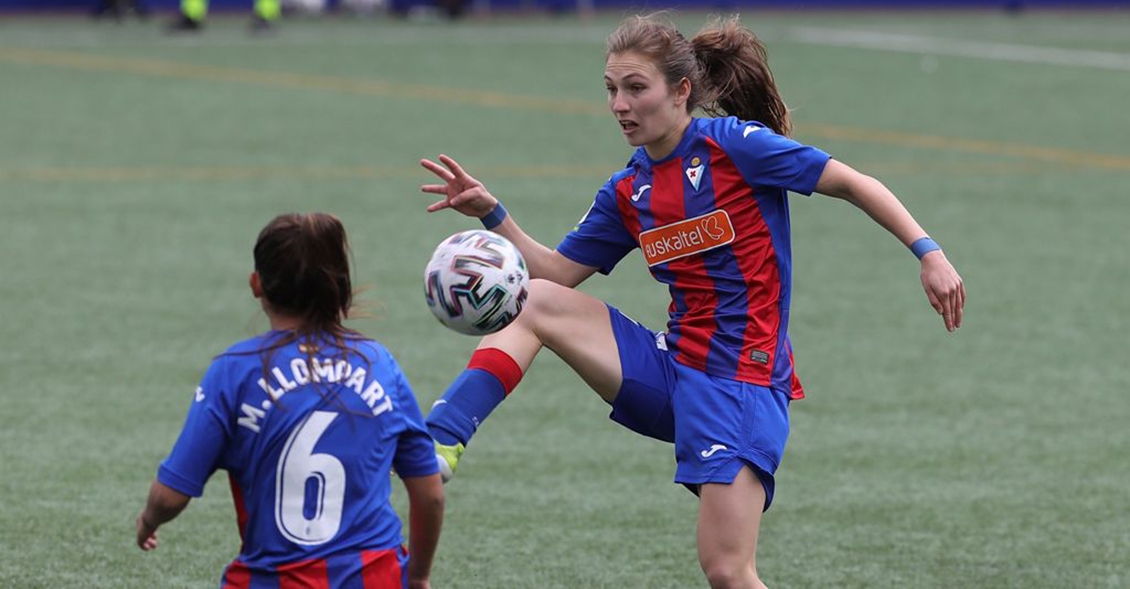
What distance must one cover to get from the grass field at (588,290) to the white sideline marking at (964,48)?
2.27 m

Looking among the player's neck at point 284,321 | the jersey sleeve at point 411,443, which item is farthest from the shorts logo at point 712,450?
the player's neck at point 284,321

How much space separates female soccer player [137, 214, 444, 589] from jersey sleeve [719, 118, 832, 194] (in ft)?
4.87

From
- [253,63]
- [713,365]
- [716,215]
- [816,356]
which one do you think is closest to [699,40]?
[716,215]

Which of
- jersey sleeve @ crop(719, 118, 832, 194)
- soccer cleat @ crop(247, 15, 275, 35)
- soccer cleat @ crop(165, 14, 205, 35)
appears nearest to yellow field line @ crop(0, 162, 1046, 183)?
jersey sleeve @ crop(719, 118, 832, 194)

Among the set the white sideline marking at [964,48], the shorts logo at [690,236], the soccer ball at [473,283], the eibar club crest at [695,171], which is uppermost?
the white sideline marking at [964,48]

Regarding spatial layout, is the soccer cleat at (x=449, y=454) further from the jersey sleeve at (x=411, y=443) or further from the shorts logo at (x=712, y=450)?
the shorts logo at (x=712, y=450)

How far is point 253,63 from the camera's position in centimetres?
2488

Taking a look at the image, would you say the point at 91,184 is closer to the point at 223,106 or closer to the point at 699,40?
the point at 223,106

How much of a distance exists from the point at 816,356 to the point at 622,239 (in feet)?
13.2

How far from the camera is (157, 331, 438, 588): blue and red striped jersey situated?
3838mm

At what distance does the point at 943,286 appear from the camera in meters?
4.70

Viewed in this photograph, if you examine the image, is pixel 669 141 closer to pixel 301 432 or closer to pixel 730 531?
pixel 730 531

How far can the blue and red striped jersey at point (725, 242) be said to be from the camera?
5.08 m

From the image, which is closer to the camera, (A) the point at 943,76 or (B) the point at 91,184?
(B) the point at 91,184
